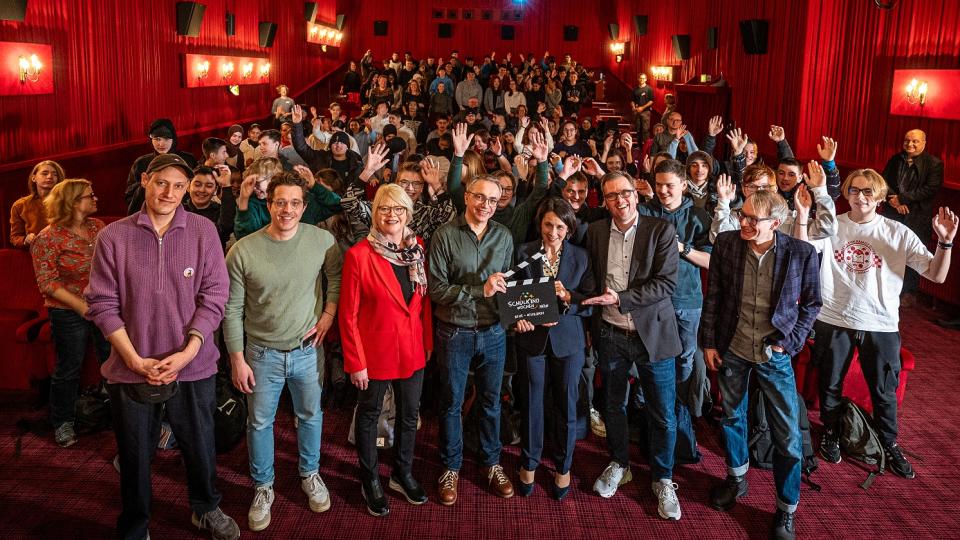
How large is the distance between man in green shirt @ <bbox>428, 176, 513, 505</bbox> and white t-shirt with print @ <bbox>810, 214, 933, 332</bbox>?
1989 millimetres

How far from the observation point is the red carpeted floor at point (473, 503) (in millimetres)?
3691

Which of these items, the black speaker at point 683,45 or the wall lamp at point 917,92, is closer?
the wall lamp at point 917,92

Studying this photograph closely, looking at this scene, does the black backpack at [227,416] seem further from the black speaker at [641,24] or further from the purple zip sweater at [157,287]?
the black speaker at [641,24]

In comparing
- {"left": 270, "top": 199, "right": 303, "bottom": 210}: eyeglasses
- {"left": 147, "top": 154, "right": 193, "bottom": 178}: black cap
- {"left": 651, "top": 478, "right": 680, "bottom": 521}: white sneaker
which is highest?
{"left": 147, "top": 154, "right": 193, "bottom": 178}: black cap

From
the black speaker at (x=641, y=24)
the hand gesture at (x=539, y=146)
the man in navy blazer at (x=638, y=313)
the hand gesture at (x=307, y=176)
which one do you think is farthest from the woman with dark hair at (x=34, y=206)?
the black speaker at (x=641, y=24)

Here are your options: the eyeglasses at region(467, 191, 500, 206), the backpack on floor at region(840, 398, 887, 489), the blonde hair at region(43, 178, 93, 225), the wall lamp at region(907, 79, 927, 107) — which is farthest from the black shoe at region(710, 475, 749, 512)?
the wall lamp at region(907, 79, 927, 107)

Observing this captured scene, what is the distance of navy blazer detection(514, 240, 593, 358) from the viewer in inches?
147

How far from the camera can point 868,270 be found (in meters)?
4.24

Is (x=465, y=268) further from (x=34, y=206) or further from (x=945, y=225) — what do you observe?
(x=34, y=206)

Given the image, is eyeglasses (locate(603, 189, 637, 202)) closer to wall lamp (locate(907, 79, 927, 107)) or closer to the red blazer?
the red blazer

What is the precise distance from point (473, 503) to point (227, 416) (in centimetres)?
167

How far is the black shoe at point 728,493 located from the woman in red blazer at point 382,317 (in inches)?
68.6

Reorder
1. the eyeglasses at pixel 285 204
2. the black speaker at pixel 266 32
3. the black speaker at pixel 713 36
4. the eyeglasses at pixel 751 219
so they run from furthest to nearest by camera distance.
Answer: the black speaker at pixel 266 32 → the black speaker at pixel 713 36 → the eyeglasses at pixel 751 219 → the eyeglasses at pixel 285 204

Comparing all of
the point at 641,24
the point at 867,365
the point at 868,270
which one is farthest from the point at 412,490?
the point at 641,24
